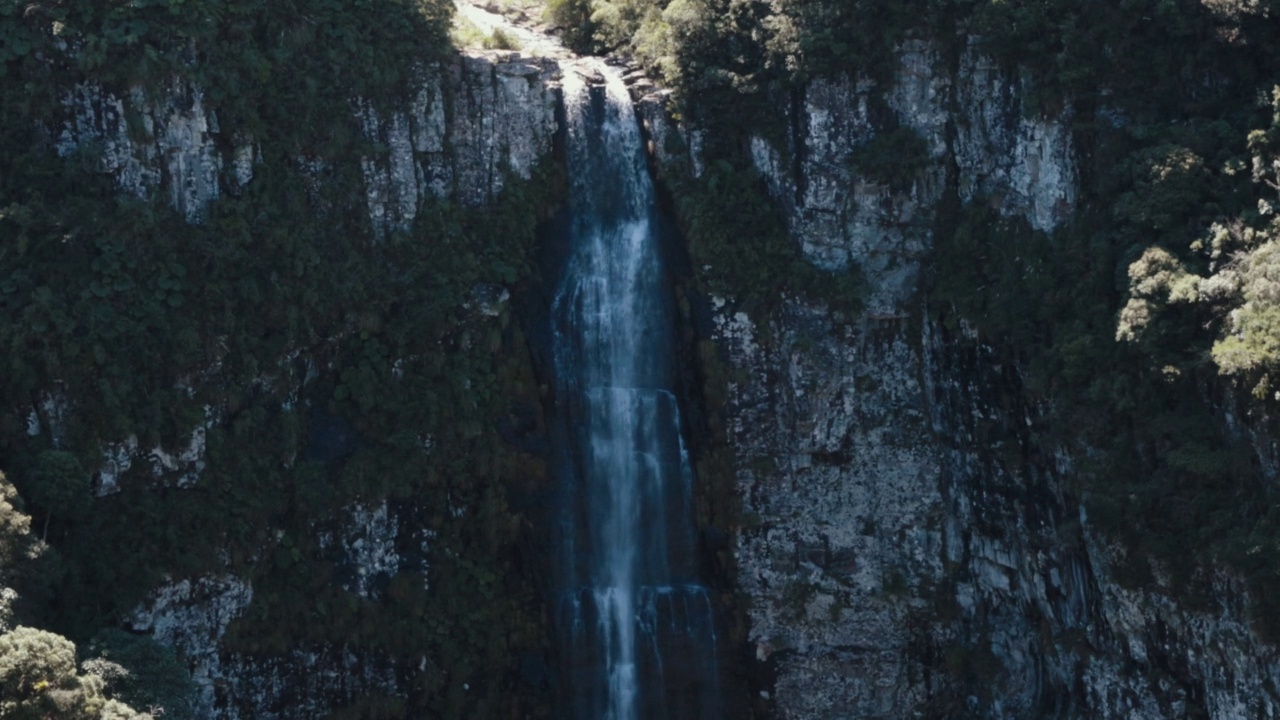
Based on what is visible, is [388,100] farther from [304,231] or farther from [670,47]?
[670,47]

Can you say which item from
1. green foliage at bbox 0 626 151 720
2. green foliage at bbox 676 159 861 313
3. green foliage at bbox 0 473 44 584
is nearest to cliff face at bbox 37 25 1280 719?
green foliage at bbox 676 159 861 313

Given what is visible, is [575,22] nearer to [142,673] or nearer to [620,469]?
[620,469]

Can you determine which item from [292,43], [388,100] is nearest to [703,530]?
[388,100]

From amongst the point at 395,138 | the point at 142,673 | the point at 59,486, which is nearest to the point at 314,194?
the point at 395,138

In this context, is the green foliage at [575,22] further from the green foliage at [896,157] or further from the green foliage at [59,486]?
the green foliage at [59,486]

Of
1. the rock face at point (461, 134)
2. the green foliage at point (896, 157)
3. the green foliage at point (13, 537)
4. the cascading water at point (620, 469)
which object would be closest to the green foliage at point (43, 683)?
the green foliage at point (13, 537)

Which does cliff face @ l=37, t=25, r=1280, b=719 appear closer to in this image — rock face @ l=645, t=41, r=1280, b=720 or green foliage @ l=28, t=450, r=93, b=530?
rock face @ l=645, t=41, r=1280, b=720

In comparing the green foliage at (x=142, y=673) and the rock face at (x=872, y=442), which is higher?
the rock face at (x=872, y=442)

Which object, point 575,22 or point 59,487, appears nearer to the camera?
point 59,487

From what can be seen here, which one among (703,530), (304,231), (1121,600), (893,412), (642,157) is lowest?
(1121,600)
